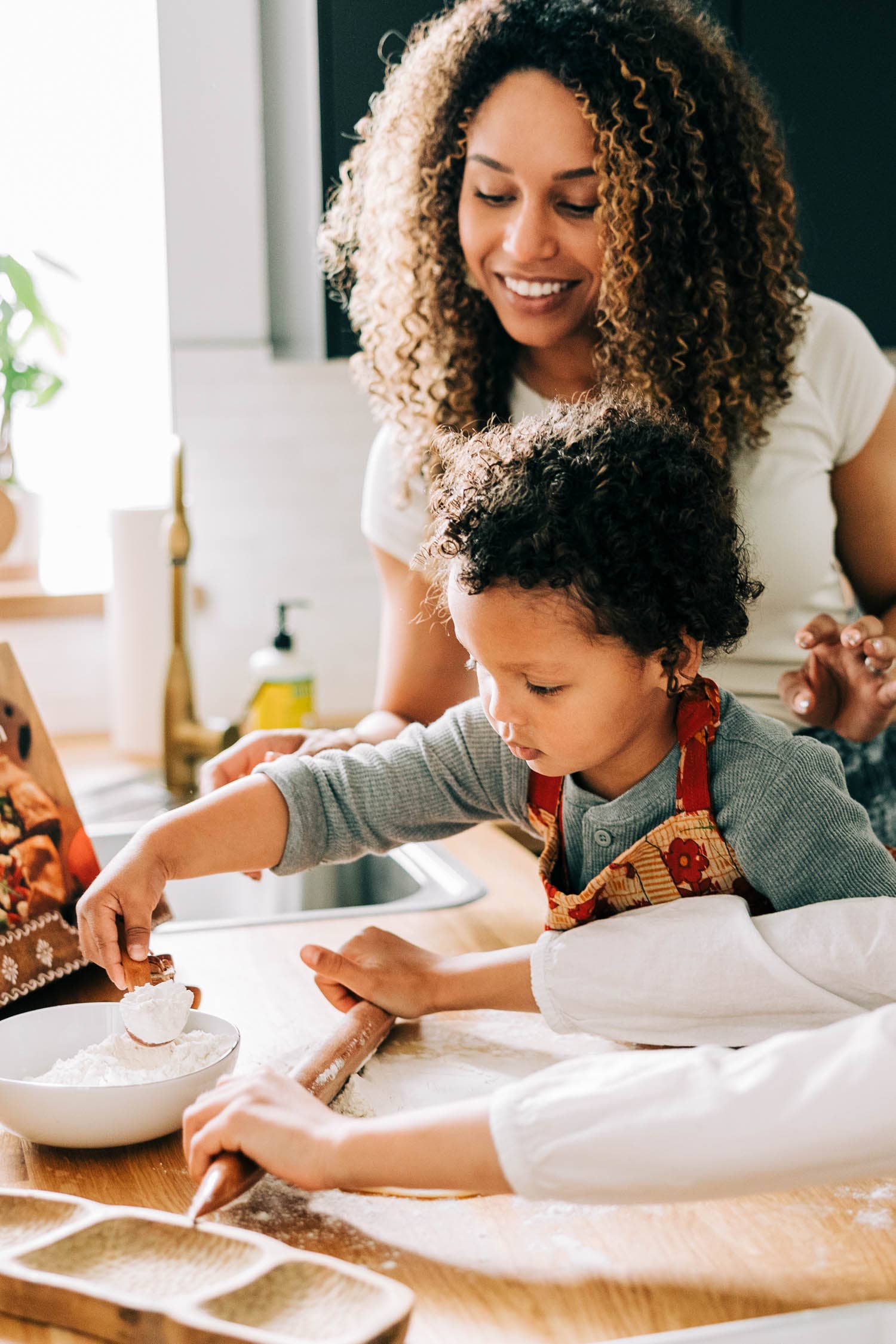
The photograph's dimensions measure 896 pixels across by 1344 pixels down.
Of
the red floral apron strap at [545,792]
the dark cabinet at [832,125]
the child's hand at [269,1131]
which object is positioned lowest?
the child's hand at [269,1131]

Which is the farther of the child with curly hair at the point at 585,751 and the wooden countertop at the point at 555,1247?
the child with curly hair at the point at 585,751

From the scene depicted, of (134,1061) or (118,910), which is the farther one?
(118,910)

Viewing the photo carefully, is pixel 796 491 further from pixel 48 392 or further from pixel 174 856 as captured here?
pixel 48 392

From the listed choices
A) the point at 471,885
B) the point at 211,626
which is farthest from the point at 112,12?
the point at 471,885

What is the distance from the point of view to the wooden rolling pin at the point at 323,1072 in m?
0.73

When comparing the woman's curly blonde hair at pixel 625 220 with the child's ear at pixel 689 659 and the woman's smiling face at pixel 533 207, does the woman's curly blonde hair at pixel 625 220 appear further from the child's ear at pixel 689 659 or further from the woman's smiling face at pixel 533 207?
the child's ear at pixel 689 659

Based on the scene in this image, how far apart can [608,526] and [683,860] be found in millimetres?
270

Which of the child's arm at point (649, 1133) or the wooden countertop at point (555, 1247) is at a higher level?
the child's arm at point (649, 1133)

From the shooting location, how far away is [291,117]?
2.10 m

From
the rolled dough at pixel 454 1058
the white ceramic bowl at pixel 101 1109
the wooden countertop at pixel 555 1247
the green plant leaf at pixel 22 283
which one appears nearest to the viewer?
the wooden countertop at pixel 555 1247

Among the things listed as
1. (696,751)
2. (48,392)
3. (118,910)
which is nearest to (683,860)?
(696,751)

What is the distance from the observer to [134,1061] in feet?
2.95

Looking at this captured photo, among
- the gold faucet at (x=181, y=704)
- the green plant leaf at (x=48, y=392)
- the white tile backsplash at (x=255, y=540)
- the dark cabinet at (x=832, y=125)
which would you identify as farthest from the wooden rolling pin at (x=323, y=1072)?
the green plant leaf at (x=48, y=392)

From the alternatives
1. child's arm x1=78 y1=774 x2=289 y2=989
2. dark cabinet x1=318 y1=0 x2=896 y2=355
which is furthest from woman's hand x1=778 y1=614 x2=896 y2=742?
dark cabinet x1=318 y1=0 x2=896 y2=355
